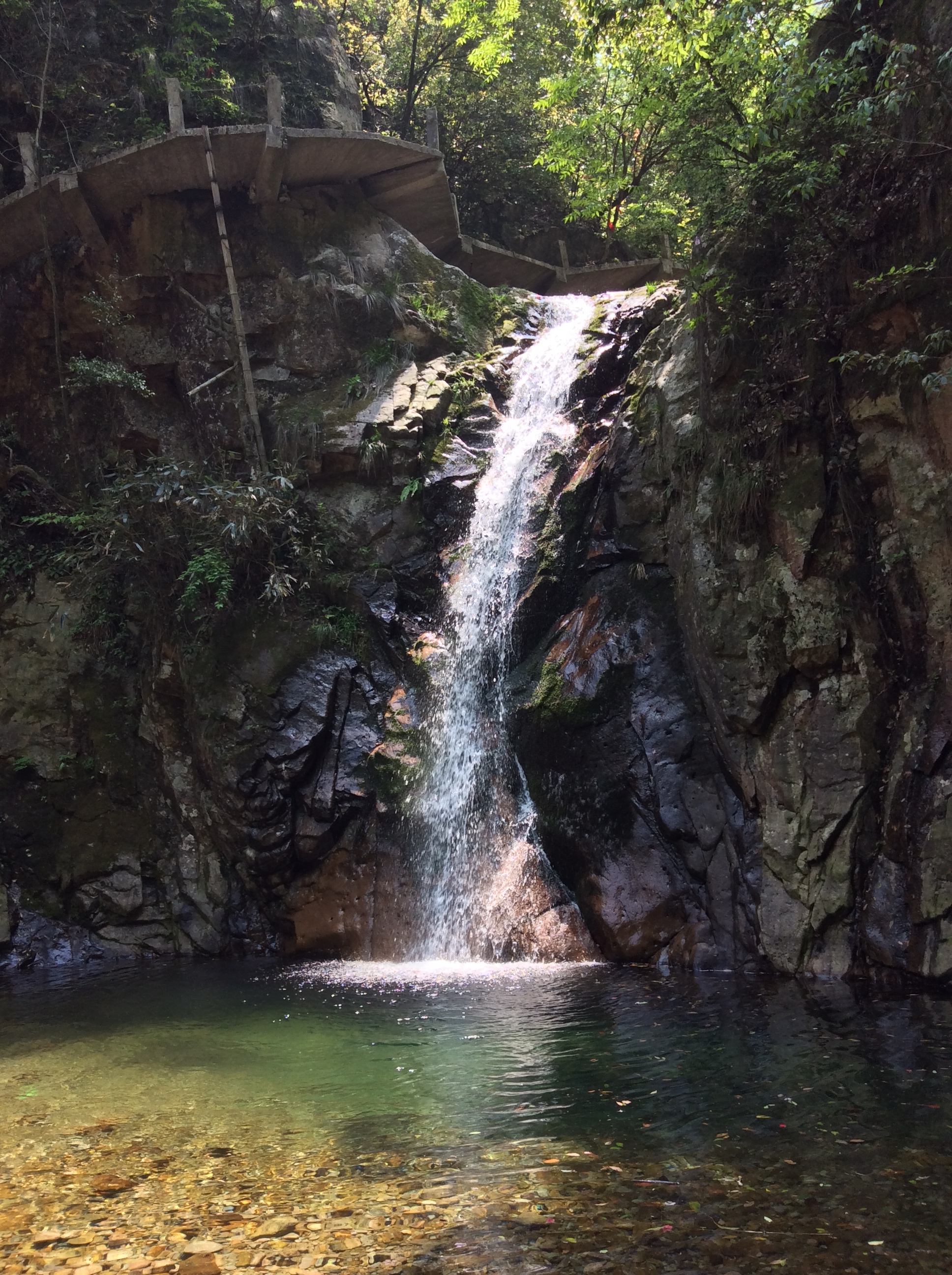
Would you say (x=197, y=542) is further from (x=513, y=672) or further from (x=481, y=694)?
(x=513, y=672)

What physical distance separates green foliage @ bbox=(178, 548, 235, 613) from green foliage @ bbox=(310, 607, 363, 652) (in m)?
1.17

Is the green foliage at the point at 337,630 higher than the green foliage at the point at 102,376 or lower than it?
lower

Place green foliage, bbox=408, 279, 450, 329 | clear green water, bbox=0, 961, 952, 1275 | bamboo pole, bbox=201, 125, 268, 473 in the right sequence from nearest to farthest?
1. clear green water, bbox=0, 961, 952, 1275
2. bamboo pole, bbox=201, 125, 268, 473
3. green foliage, bbox=408, 279, 450, 329

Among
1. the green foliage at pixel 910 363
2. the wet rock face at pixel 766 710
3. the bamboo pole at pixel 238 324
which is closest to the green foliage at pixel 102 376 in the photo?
the bamboo pole at pixel 238 324

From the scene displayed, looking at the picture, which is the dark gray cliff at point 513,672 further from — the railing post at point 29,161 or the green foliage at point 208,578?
the railing post at point 29,161

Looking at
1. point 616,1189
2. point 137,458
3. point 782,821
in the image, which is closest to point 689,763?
point 782,821

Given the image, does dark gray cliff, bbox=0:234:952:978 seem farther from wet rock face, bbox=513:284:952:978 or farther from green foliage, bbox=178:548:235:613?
green foliage, bbox=178:548:235:613

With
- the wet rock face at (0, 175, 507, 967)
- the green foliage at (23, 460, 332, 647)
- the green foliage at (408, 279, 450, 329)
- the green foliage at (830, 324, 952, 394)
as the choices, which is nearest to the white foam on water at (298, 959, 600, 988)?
the wet rock face at (0, 175, 507, 967)

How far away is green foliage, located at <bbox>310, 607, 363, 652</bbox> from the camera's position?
10.9m

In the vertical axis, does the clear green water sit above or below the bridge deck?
below

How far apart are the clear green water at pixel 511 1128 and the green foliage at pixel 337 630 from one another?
4.85 meters

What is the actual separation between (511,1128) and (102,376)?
11.5 m

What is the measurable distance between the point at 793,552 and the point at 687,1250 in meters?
5.81

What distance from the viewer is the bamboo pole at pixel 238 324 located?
12664 millimetres
